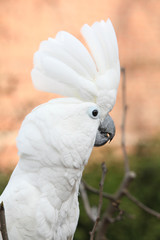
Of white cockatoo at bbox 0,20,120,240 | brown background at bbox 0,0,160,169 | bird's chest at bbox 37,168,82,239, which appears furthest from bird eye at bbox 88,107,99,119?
brown background at bbox 0,0,160,169

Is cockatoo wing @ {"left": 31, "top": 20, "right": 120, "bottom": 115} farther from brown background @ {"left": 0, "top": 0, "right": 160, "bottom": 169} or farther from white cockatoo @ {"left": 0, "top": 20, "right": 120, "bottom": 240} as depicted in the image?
brown background @ {"left": 0, "top": 0, "right": 160, "bottom": 169}

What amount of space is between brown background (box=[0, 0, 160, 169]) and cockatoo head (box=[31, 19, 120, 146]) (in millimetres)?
3262

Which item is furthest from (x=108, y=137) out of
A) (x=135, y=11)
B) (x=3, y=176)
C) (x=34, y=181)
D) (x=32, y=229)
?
(x=135, y=11)

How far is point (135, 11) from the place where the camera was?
6.29 meters

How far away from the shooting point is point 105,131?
177cm

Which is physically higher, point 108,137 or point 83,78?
point 83,78

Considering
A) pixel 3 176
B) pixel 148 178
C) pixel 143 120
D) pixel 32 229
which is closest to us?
pixel 32 229

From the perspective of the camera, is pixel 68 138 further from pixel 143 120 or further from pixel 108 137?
pixel 143 120

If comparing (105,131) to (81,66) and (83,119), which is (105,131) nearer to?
(83,119)

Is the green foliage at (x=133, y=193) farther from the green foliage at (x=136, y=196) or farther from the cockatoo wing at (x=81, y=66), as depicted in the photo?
the cockatoo wing at (x=81, y=66)

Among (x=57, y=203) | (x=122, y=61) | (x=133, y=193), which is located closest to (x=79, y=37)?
(x=122, y=61)

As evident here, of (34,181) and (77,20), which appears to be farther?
(77,20)

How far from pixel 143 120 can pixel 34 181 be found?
4970 millimetres

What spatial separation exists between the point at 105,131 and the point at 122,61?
189 inches
